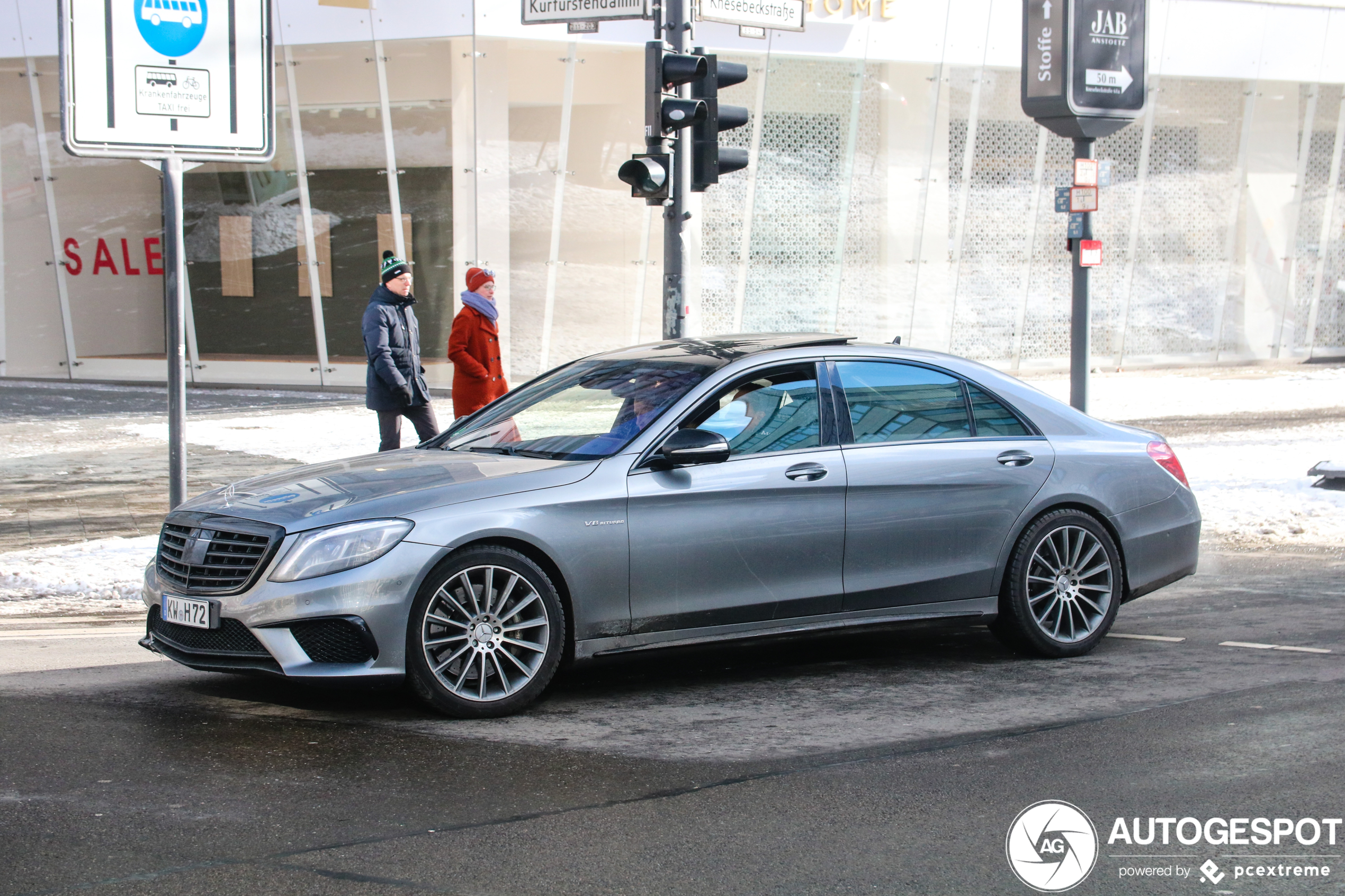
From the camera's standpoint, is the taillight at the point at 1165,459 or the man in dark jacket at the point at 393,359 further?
the man in dark jacket at the point at 393,359

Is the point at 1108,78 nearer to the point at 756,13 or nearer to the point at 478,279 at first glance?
the point at 756,13

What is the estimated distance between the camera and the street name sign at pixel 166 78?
8484 mm

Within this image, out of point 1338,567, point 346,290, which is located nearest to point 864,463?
point 1338,567

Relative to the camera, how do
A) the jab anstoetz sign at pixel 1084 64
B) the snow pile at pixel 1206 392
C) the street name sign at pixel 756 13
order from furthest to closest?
1. the snow pile at pixel 1206 392
2. the jab anstoetz sign at pixel 1084 64
3. the street name sign at pixel 756 13

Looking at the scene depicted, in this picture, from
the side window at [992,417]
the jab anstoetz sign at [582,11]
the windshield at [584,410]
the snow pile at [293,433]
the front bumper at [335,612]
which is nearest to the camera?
the front bumper at [335,612]

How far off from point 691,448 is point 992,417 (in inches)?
67.6

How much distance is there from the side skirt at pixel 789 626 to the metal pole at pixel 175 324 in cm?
380

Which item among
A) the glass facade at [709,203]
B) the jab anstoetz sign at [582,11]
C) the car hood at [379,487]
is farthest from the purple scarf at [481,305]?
the glass facade at [709,203]

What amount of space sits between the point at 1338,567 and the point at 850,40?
571 inches

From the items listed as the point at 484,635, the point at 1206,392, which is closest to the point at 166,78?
the point at 484,635

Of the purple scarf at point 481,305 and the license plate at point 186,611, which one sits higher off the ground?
the purple scarf at point 481,305

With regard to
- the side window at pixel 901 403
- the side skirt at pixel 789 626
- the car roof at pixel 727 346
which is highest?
the car roof at pixel 727 346

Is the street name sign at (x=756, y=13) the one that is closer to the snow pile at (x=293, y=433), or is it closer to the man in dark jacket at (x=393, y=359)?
the man in dark jacket at (x=393, y=359)

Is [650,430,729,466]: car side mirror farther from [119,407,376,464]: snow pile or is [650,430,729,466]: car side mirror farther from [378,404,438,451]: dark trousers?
[119,407,376,464]: snow pile
